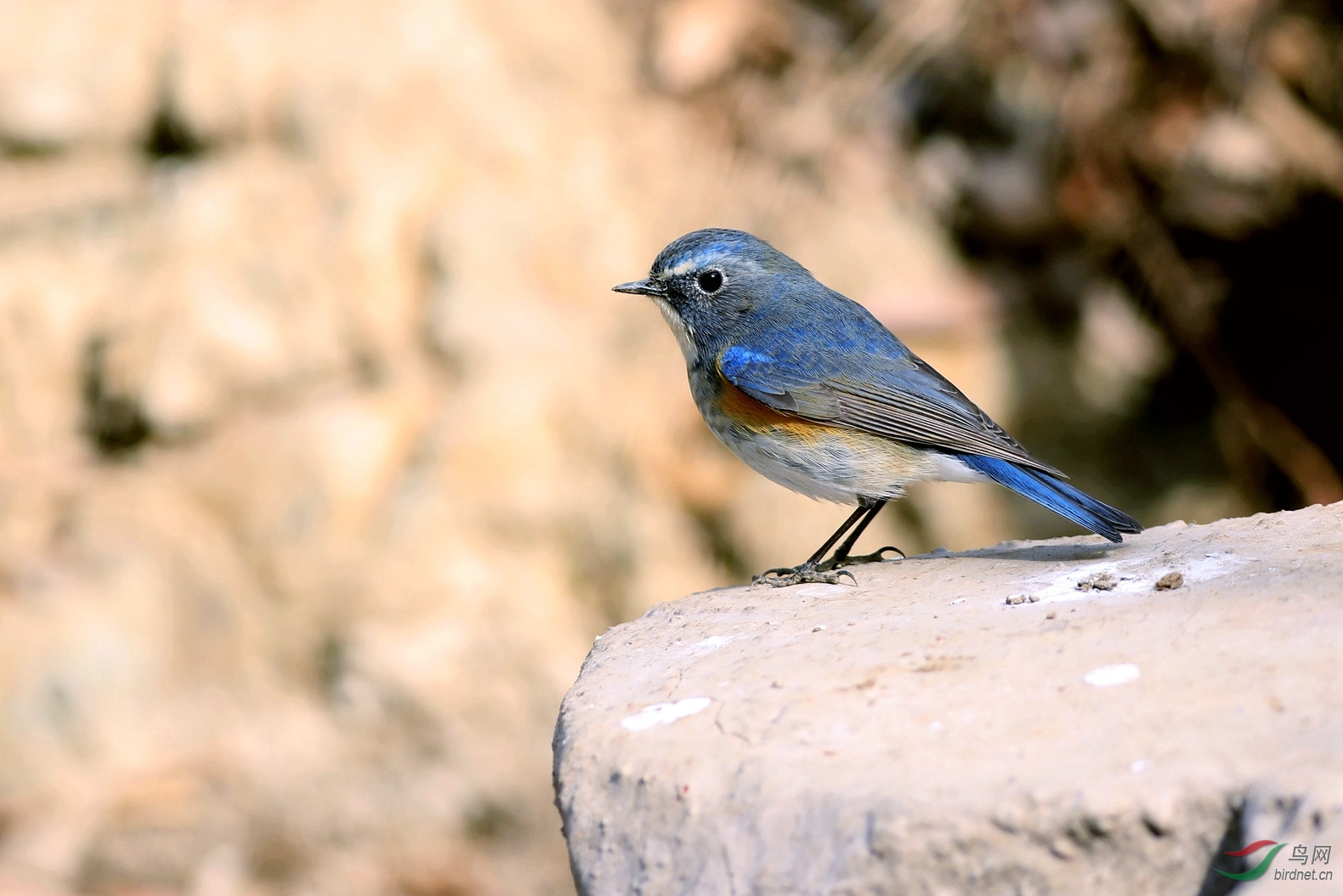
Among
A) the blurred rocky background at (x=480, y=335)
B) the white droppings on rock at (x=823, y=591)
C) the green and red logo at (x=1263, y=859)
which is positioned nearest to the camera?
the green and red logo at (x=1263, y=859)

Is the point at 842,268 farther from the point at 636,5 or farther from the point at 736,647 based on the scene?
the point at 736,647

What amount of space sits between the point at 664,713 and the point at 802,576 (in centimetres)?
145

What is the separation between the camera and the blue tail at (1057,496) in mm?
3715

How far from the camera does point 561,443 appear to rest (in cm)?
679

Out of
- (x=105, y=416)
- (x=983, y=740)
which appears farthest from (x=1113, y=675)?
(x=105, y=416)

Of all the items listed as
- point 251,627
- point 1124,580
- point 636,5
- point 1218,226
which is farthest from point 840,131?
point 1124,580

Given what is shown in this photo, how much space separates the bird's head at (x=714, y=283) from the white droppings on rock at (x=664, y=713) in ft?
6.42

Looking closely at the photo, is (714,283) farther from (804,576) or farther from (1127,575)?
(1127,575)

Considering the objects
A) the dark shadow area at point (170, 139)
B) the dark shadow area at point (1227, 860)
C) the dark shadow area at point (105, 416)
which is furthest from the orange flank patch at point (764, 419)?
the dark shadow area at point (170, 139)

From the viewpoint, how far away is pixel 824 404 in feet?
14.2

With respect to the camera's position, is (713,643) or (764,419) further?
(764,419)

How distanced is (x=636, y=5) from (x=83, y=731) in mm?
4994

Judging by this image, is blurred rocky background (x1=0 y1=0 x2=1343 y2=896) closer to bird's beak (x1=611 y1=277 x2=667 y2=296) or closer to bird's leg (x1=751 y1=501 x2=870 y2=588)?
bird's beak (x1=611 y1=277 x2=667 y2=296)

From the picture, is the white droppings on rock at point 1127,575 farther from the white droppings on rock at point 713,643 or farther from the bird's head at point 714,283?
the bird's head at point 714,283
